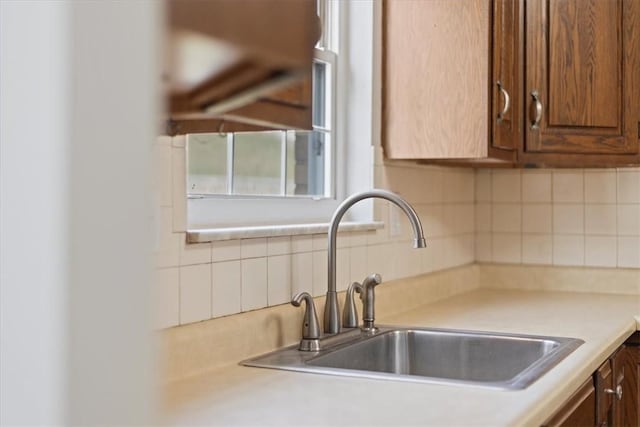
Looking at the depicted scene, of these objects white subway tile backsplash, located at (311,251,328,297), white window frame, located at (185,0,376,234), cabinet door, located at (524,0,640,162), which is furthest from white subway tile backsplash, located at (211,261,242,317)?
cabinet door, located at (524,0,640,162)

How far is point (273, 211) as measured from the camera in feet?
7.00

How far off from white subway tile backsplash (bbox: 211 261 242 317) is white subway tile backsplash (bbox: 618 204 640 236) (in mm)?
1771

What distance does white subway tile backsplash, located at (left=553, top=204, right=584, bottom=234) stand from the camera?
307 centimetres

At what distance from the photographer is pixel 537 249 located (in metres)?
3.13

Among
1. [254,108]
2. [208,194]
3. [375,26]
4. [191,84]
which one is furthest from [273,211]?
[191,84]

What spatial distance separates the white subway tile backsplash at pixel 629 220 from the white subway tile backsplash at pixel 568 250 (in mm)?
143

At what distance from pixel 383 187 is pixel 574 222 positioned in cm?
96

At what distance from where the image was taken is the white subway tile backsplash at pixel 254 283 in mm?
1764

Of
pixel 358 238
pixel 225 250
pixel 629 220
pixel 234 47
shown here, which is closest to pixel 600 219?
pixel 629 220

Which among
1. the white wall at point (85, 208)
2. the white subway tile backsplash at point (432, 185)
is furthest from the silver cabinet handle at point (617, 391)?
the white wall at point (85, 208)

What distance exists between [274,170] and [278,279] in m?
0.39

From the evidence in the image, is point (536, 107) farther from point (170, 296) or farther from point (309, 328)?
point (170, 296)

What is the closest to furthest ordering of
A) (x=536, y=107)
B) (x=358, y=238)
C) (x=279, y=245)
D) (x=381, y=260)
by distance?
1. (x=279, y=245)
2. (x=358, y=238)
3. (x=381, y=260)
4. (x=536, y=107)

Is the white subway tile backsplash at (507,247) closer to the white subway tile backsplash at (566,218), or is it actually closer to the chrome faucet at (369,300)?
the white subway tile backsplash at (566,218)
